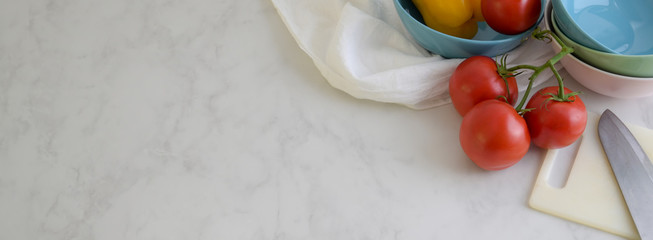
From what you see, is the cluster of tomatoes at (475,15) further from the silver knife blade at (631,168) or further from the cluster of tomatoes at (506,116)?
the silver knife blade at (631,168)

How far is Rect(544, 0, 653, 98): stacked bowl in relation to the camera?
29.9 inches

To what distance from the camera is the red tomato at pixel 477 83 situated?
0.77 m

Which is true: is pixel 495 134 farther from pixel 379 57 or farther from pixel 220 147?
pixel 220 147

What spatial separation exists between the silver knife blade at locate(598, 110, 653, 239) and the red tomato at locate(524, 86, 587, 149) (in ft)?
0.17

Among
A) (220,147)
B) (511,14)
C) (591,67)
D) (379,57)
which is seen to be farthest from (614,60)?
(220,147)

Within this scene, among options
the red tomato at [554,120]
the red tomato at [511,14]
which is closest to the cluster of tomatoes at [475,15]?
the red tomato at [511,14]

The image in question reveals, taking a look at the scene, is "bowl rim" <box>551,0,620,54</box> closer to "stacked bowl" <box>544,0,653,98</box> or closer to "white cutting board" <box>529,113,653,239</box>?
"stacked bowl" <box>544,0,653,98</box>

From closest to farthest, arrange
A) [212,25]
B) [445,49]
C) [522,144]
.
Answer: [522,144] < [445,49] < [212,25]

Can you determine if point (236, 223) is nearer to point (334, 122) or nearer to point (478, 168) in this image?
point (334, 122)

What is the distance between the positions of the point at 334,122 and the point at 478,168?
21 cm

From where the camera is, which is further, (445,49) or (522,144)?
(445,49)

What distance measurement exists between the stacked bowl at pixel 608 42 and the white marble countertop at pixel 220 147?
0.06 metres

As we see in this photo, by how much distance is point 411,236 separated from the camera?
75 centimetres

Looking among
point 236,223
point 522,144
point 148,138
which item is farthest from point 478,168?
point 148,138
